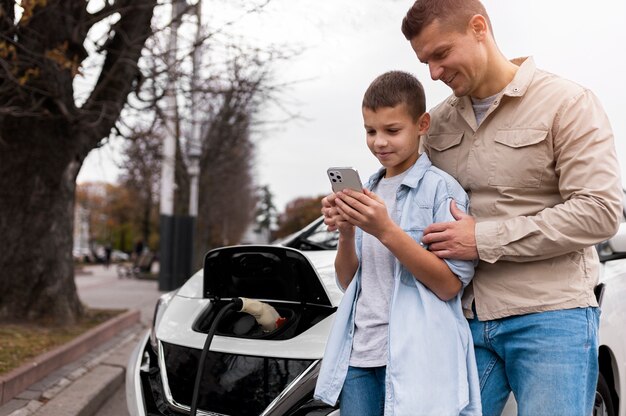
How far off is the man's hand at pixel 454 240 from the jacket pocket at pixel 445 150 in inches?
10.8

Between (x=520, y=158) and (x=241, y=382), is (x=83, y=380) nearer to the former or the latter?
(x=241, y=382)

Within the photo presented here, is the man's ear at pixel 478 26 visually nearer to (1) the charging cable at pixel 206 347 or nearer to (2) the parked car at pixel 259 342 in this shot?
(2) the parked car at pixel 259 342

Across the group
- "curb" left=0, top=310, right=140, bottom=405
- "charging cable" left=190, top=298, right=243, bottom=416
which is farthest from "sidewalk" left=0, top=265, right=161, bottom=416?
"charging cable" left=190, top=298, right=243, bottom=416

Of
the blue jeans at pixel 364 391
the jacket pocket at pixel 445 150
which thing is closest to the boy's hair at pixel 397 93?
the jacket pocket at pixel 445 150

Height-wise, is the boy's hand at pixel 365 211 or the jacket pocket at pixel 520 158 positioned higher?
the jacket pocket at pixel 520 158

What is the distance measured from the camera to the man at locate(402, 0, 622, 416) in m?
1.92

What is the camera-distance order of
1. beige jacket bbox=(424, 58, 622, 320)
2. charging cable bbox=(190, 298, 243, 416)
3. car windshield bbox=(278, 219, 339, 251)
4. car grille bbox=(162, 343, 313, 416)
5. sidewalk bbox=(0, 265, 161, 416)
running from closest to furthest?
1. beige jacket bbox=(424, 58, 622, 320)
2. charging cable bbox=(190, 298, 243, 416)
3. car grille bbox=(162, 343, 313, 416)
4. car windshield bbox=(278, 219, 339, 251)
5. sidewalk bbox=(0, 265, 161, 416)

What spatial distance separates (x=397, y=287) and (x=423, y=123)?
1.73 feet

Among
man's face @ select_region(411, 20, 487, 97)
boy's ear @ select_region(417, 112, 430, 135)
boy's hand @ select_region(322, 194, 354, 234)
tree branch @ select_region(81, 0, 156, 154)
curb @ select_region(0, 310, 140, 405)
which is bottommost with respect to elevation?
curb @ select_region(0, 310, 140, 405)

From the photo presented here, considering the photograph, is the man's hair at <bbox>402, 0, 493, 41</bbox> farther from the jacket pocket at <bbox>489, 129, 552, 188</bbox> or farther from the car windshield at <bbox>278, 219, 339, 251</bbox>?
the car windshield at <bbox>278, 219, 339, 251</bbox>

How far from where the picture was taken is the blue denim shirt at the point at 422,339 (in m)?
1.92

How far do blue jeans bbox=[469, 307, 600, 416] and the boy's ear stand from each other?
624 millimetres

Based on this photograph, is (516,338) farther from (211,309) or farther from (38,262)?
(38,262)

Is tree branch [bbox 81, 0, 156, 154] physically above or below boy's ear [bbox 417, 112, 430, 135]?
above
